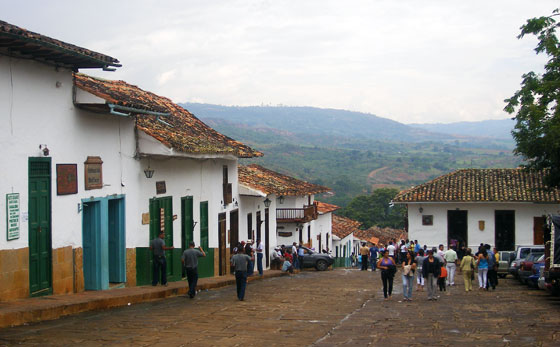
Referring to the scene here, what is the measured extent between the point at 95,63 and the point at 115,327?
17.6 ft

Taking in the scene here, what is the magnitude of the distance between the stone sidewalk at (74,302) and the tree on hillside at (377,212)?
191 ft

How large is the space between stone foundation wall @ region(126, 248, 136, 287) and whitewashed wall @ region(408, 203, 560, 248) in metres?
23.4

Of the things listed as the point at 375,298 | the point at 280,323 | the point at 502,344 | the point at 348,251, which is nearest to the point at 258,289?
the point at 375,298

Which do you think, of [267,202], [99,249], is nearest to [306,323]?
[99,249]

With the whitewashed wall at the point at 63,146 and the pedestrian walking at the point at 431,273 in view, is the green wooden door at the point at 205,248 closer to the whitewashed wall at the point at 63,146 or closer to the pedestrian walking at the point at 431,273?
the whitewashed wall at the point at 63,146

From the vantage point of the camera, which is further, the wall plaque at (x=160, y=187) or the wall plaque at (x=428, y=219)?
the wall plaque at (x=428, y=219)

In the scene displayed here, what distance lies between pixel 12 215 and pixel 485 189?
30374mm

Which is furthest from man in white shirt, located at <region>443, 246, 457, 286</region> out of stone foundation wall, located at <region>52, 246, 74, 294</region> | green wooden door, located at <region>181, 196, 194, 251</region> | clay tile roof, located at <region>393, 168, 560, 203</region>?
clay tile roof, located at <region>393, 168, 560, 203</region>

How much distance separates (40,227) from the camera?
41.3 ft

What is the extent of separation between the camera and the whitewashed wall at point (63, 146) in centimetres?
1165

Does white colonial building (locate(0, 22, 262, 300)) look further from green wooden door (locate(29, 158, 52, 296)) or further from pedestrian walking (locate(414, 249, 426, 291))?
pedestrian walking (locate(414, 249, 426, 291))

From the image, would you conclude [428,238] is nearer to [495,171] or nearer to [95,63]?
[495,171]

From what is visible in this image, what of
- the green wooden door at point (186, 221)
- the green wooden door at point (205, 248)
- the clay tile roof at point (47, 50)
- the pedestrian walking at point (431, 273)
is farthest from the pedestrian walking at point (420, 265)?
the clay tile roof at point (47, 50)

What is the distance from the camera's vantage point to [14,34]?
417 inches
